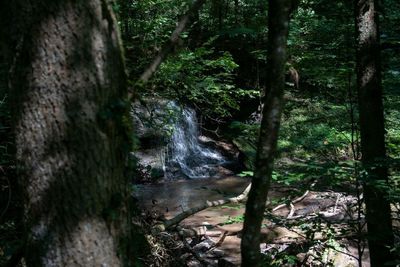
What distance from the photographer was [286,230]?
6.86 metres

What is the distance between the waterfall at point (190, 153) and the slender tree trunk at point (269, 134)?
1126 cm

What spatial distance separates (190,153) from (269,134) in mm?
12302

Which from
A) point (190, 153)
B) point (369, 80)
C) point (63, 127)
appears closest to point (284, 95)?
point (63, 127)

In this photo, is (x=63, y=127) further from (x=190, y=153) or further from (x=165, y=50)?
(x=190, y=153)

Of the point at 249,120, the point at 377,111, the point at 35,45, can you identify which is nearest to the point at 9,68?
the point at 35,45

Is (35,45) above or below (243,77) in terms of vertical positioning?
below

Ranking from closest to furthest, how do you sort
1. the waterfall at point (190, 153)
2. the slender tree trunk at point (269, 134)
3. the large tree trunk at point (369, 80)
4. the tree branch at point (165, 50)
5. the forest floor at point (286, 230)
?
the tree branch at point (165, 50), the slender tree trunk at point (269, 134), the forest floor at point (286, 230), the large tree trunk at point (369, 80), the waterfall at point (190, 153)

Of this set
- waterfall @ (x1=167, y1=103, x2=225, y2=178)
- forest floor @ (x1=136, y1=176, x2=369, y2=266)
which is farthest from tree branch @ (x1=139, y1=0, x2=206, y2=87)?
waterfall @ (x1=167, y1=103, x2=225, y2=178)

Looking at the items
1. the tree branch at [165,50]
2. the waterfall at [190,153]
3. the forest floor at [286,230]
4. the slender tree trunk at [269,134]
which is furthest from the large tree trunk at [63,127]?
the waterfall at [190,153]

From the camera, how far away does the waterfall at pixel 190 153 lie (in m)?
13.7

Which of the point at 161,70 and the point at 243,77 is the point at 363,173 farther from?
the point at 243,77

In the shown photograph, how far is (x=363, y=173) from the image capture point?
11.9 ft

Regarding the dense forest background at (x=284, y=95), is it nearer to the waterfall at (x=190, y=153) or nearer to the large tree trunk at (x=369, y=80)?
the large tree trunk at (x=369, y=80)

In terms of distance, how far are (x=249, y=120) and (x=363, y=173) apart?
12.1 m
